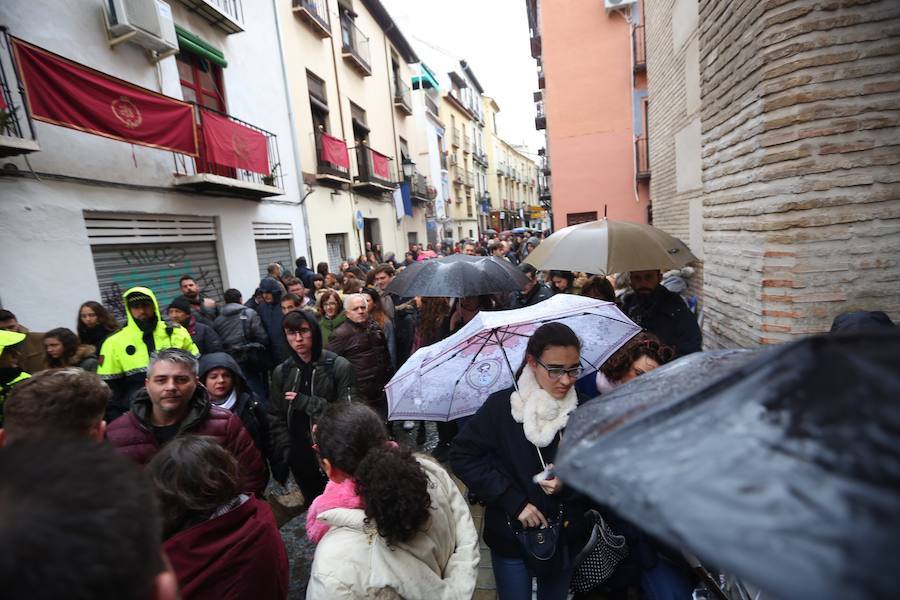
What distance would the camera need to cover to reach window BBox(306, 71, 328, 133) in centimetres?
1226

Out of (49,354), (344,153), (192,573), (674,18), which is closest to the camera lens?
(192,573)

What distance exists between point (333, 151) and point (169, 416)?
11.0 m

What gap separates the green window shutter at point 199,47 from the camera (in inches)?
298

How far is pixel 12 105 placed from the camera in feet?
15.1

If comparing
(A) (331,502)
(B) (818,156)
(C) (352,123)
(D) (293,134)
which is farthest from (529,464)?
(C) (352,123)

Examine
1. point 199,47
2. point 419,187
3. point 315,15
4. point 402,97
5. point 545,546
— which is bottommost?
point 545,546

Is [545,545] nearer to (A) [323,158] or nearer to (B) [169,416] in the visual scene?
(B) [169,416]

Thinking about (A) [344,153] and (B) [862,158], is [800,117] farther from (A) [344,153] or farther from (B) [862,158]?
Result: (A) [344,153]

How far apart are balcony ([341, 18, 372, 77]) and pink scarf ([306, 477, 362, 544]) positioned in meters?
15.5

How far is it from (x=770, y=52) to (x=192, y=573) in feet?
11.8

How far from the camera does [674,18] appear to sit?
15.9 feet

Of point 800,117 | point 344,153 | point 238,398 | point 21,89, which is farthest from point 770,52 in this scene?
point 344,153

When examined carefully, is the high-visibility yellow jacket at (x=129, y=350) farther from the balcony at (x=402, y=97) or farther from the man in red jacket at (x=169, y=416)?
the balcony at (x=402, y=97)

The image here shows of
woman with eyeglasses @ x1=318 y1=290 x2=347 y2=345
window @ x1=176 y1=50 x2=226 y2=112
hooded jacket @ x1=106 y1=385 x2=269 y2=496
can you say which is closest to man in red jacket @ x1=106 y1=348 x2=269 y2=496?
hooded jacket @ x1=106 y1=385 x2=269 y2=496
